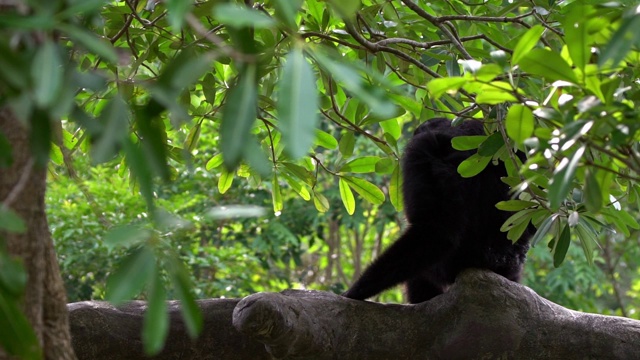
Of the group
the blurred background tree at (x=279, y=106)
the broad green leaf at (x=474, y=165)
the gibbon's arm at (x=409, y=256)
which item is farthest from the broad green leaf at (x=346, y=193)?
the broad green leaf at (x=474, y=165)

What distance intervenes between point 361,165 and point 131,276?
1909 millimetres

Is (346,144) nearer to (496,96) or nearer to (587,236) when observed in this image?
(587,236)

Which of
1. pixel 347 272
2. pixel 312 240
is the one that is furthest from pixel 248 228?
pixel 347 272

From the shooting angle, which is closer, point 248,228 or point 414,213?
point 414,213

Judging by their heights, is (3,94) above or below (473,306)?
above

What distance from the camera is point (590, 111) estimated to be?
1414 mm

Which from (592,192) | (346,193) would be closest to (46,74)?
(592,192)

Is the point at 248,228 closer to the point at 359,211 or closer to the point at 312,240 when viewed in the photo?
the point at 312,240

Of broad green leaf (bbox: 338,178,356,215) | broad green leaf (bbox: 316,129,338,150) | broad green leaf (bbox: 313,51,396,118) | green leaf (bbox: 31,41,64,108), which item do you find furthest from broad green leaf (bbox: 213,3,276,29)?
broad green leaf (bbox: 338,178,356,215)

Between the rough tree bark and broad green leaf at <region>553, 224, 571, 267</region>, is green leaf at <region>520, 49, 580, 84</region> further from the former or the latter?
the rough tree bark

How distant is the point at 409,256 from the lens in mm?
3193

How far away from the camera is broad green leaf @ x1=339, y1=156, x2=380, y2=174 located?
291cm

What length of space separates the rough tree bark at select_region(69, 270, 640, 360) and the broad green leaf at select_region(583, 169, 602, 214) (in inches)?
48.9

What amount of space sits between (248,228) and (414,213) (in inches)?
131
